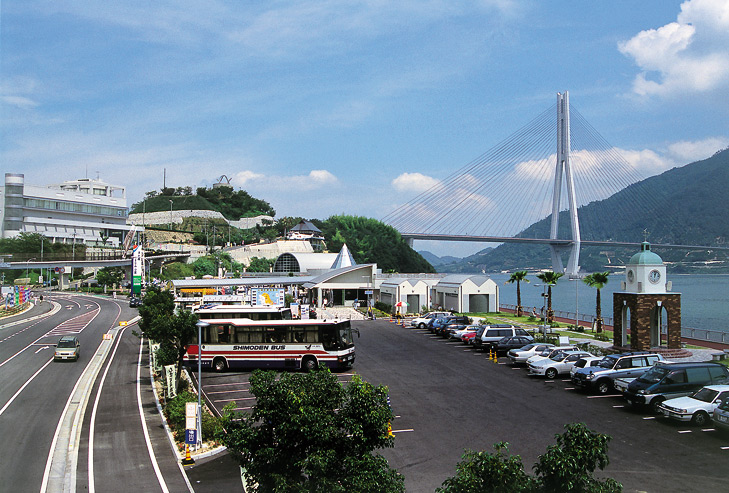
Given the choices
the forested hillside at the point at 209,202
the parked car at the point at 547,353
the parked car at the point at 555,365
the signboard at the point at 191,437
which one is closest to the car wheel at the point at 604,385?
the parked car at the point at 555,365

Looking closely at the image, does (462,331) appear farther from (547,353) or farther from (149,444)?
(149,444)

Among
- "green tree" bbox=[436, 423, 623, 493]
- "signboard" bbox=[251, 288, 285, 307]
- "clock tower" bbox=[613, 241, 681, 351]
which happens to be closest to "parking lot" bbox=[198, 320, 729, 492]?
"green tree" bbox=[436, 423, 623, 493]

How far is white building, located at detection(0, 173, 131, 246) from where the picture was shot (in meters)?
97.5

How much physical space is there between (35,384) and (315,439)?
2361cm

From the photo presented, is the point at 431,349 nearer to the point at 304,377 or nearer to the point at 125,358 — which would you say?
the point at 125,358

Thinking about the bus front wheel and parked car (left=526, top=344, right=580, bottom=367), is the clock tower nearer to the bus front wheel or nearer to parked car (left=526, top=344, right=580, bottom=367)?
parked car (left=526, top=344, right=580, bottom=367)

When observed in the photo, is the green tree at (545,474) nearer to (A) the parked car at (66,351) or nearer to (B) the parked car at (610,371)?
(B) the parked car at (610,371)

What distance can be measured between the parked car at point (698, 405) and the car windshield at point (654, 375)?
1.61 metres

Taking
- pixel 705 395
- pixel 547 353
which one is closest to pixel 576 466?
pixel 705 395

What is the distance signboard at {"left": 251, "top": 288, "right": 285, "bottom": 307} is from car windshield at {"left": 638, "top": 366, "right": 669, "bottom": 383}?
93.8 ft

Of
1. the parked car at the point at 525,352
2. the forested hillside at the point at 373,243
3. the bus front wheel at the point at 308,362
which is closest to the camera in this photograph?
the bus front wheel at the point at 308,362

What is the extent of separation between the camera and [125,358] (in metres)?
34.7

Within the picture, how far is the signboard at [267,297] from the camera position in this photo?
44.9 meters

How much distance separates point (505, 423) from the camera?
19.3 meters
